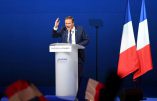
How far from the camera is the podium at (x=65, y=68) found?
178 inches

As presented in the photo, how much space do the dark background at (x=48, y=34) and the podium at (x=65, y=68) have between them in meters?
2.05

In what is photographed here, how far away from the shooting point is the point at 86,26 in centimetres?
675

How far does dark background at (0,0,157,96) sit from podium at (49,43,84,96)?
2047 mm

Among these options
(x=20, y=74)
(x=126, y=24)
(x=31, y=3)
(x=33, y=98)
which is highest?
(x=31, y=3)

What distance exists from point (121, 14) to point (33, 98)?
607 cm

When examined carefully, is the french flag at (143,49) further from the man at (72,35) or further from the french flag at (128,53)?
the man at (72,35)

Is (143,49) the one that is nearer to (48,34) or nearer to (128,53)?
(128,53)

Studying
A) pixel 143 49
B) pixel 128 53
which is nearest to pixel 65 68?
pixel 128 53

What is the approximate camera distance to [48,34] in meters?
6.83

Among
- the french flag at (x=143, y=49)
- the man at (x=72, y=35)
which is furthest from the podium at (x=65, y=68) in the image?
the french flag at (x=143, y=49)

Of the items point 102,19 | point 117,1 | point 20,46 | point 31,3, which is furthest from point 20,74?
point 117,1

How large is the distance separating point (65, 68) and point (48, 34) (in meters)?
2.37

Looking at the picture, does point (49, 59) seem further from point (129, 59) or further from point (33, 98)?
point (33, 98)

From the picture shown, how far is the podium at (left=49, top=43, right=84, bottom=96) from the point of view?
178 inches
